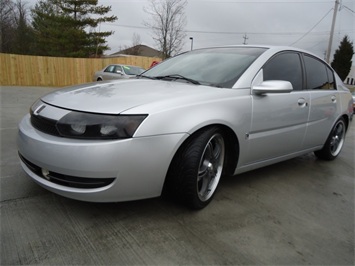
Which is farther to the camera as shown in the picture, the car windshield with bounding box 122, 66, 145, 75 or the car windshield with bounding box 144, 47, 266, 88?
the car windshield with bounding box 122, 66, 145, 75

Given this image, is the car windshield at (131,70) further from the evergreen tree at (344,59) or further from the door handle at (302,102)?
the evergreen tree at (344,59)

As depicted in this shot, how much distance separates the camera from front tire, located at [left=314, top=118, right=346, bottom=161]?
4129mm

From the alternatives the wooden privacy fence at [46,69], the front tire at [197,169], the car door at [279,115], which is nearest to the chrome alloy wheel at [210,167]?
the front tire at [197,169]

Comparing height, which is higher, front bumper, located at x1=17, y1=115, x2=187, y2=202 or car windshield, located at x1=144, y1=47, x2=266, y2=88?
car windshield, located at x1=144, y1=47, x2=266, y2=88

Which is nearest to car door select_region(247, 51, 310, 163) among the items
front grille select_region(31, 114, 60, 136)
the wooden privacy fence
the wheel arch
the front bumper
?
the wheel arch

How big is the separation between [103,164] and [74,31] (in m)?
27.0

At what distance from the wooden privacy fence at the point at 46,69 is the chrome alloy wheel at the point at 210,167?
54.3 feet

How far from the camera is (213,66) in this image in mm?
3016


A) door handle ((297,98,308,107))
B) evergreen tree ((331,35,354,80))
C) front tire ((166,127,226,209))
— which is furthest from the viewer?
evergreen tree ((331,35,354,80))

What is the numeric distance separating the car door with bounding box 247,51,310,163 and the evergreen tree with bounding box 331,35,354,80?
37.6 m

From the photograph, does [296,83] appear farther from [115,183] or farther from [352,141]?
[352,141]

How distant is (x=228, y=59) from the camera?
3.06 meters

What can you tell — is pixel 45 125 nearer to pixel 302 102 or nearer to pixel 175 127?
pixel 175 127

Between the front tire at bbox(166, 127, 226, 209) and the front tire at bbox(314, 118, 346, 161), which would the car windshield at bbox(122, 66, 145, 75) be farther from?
the front tire at bbox(166, 127, 226, 209)
